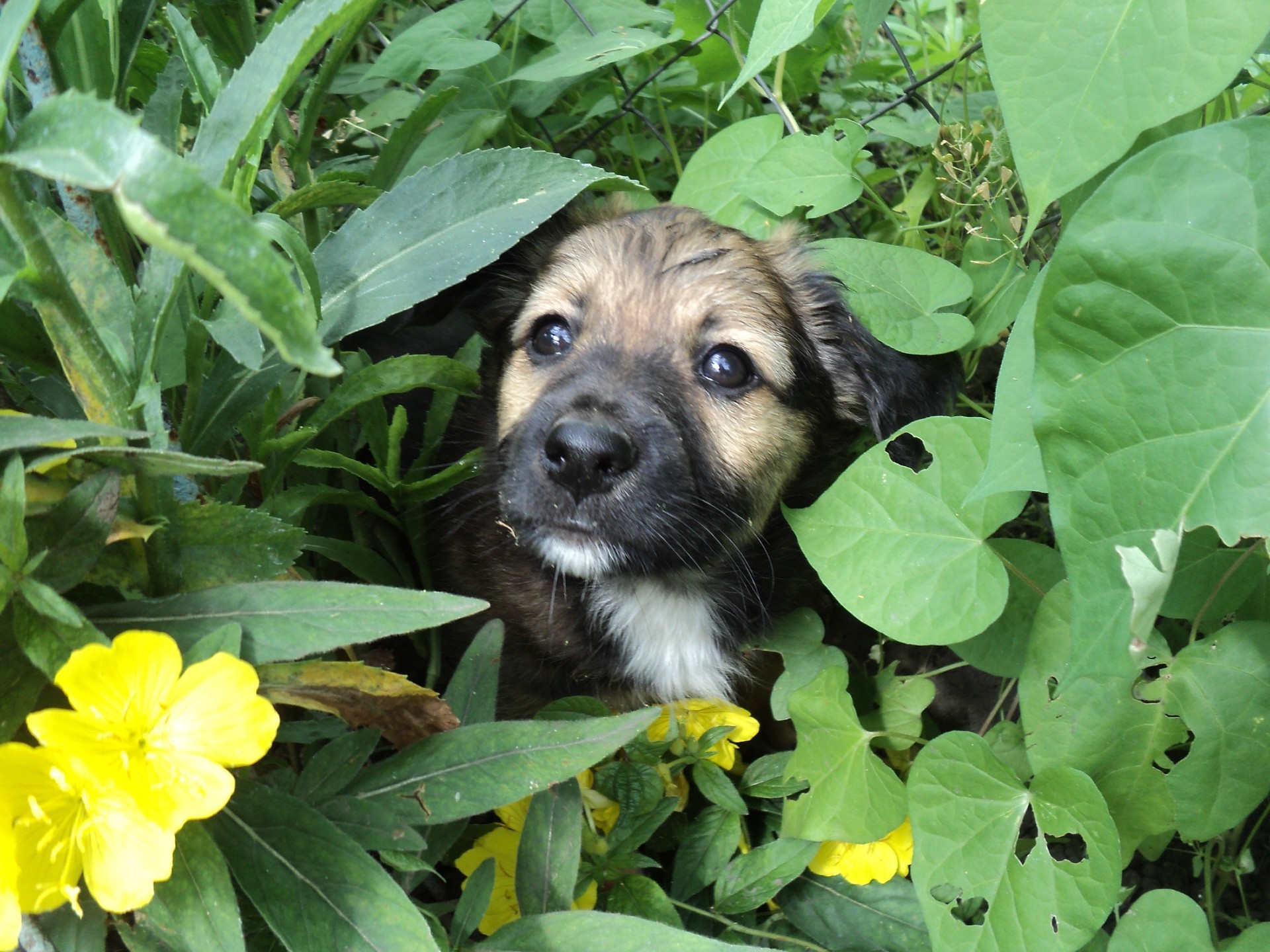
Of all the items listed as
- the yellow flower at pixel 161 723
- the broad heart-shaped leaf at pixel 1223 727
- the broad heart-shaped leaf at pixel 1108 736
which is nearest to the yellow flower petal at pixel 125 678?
the yellow flower at pixel 161 723

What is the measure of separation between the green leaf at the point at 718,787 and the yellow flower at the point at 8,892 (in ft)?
3.50

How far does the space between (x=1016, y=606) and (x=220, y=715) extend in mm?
1163

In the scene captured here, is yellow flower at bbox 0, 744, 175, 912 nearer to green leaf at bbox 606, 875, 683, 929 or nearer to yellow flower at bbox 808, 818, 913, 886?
green leaf at bbox 606, 875, 683, 929

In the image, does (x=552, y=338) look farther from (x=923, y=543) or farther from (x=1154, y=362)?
(x=1154, y=362)

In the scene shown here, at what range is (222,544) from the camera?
1123 millimetres

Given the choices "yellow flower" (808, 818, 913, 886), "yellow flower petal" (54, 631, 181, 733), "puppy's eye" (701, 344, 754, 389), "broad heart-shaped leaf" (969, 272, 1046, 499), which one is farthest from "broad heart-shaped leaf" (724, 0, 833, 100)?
"yellow flower" (808, 818, 913, 886)

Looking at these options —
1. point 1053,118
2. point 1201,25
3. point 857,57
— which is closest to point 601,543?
point 1053,118

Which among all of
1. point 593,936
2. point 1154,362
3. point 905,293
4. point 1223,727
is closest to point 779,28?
point 905,293

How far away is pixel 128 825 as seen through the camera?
2.80ft

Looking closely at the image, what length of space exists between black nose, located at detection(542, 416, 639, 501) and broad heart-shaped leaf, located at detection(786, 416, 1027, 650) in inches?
15.3

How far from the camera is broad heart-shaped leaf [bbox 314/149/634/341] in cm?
140

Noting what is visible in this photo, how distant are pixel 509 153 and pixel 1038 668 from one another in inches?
43.4

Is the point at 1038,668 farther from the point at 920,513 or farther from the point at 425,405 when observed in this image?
the point at 425,405

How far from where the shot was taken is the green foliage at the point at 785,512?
3.24ft
